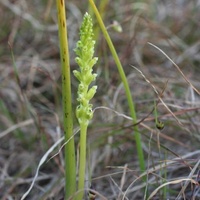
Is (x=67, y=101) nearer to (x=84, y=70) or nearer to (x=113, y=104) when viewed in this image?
(x=84, y=70)

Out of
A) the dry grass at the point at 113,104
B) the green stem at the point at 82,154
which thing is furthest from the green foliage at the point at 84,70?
the dry grass at the point at 113,104

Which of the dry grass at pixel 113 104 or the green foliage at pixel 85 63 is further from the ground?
the green foliage at pixel 85 63

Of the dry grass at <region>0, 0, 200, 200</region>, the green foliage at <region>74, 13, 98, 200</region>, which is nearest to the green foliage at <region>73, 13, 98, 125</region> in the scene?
the green foliage at <region>74, 13, 98, 200</region>

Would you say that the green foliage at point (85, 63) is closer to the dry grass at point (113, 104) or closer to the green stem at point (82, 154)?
the green stem at point (82, 154)

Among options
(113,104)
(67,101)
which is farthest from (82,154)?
(113,104)

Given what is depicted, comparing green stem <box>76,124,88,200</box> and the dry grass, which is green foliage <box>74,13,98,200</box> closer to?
green stem <box>76,124,88,200</box>
